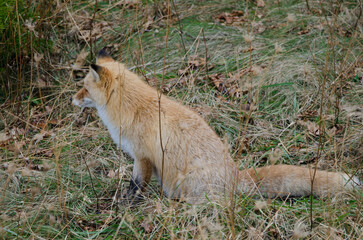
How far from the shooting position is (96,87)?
4020mm

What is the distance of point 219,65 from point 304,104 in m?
1.63

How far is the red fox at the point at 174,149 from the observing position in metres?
3.65

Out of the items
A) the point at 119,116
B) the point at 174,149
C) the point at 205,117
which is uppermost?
the point at 119,116

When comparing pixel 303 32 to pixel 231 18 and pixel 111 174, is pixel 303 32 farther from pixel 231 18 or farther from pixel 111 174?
pixel 111 174

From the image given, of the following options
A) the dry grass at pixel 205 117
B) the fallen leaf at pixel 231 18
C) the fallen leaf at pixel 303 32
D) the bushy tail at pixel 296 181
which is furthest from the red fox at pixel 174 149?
the fallen leaf at pixel 231 18

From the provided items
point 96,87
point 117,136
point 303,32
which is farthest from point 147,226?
point 303,32

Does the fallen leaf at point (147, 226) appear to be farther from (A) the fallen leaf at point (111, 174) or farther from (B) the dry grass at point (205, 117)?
(A) the fallen leaf at point (111, 174)

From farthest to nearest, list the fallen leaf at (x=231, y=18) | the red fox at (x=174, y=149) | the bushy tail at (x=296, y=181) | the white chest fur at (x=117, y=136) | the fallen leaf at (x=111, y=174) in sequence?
the fallen leaf at (x=231, y=18), the fallen leaf at (x=111, y=174), the white chest fur at (x=117, y=136), the red fox at (x=174, y=149), the bushy tail at (x=296, y=181)

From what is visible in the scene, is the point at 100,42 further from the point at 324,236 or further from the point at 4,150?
the point at 324,236

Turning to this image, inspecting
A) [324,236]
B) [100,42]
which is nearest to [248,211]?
[324,236]

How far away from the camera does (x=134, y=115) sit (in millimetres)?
3877

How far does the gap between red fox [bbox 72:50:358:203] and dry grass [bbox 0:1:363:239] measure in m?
0.20

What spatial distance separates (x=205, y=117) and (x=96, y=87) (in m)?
1.72

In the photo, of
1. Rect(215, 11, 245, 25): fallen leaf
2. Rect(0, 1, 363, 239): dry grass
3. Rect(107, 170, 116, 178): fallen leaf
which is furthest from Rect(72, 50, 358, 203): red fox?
Rect(215, 11, 245, 25): fallen leaf
